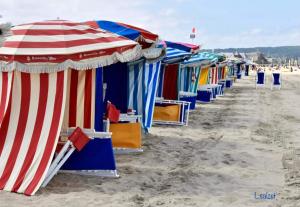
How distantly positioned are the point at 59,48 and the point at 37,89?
0.52 metres

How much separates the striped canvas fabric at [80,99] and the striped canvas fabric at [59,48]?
36cm

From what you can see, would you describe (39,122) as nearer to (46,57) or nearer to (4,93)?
(4,93)

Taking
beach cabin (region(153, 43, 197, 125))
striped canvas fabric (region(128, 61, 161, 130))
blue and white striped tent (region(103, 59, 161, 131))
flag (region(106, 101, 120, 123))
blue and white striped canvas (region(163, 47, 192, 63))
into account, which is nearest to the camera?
flag (region(106, 101, 120, 123))

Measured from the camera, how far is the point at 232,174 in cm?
633

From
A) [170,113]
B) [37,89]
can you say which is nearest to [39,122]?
[37,89]

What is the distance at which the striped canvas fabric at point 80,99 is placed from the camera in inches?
235

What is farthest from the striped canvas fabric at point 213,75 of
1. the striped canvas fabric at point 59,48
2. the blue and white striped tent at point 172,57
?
the striped canvas fabric at point 59,48

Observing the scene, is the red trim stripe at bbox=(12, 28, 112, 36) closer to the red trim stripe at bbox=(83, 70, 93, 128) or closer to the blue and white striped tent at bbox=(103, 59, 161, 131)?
the red trim stripe at bbox=(83, 70, 93, 128)

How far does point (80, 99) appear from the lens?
602cm

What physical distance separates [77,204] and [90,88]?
1.63 meters

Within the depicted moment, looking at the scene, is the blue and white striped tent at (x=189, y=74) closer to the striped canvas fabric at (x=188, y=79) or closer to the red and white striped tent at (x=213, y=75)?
the striped canvas fabric at (x=188, y=79)

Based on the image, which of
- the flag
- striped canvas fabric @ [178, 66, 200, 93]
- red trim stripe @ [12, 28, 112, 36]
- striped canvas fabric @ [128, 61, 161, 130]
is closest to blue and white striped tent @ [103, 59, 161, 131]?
striped canvas fabric @ [128, 61, 161, 130]

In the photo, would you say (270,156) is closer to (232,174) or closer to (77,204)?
(232,174)

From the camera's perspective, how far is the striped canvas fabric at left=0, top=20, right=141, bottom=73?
551cm
